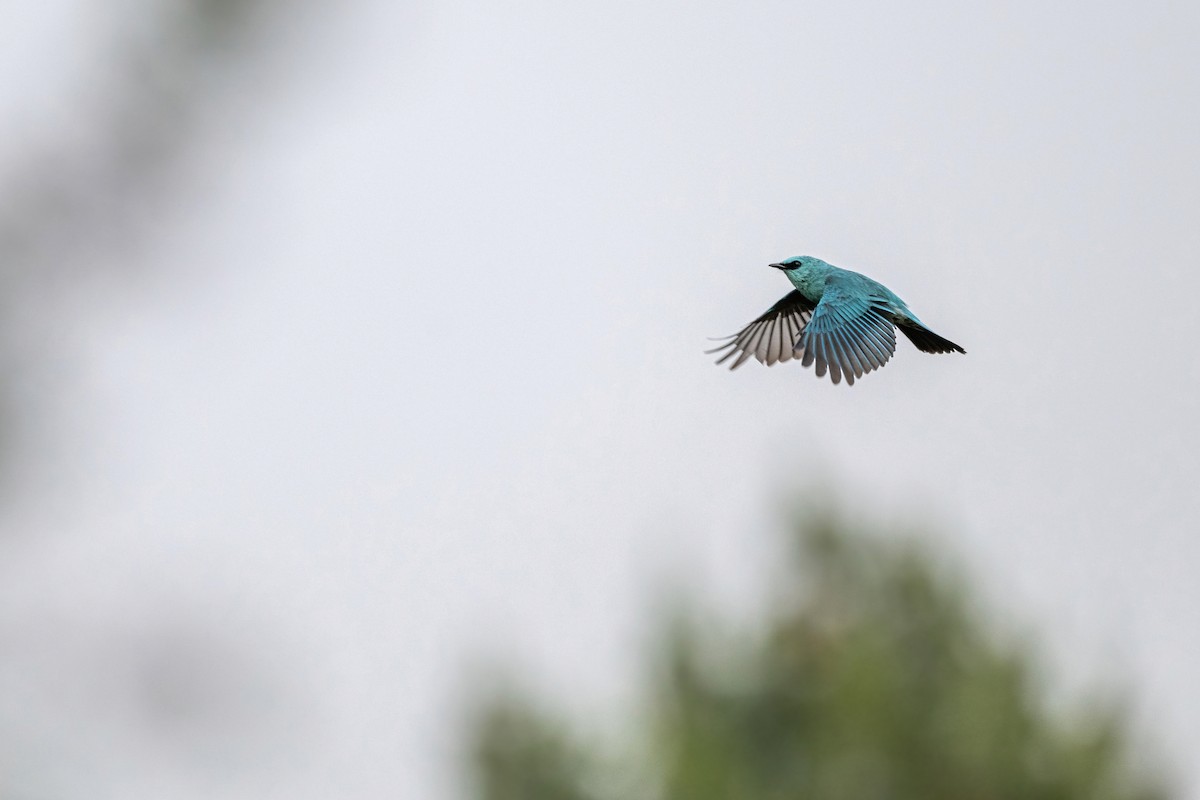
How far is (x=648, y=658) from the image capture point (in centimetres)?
2195

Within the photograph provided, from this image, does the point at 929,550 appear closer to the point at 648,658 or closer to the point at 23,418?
the point at 648,658

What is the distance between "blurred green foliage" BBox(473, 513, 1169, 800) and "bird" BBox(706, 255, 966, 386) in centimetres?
1073

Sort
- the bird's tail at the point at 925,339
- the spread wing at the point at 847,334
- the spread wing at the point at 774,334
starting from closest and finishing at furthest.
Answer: the spread wing at the point at 847,334, the bird's tail at the point at 925,339, the spread wing at the point at 774,334

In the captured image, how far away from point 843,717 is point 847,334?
510 inches

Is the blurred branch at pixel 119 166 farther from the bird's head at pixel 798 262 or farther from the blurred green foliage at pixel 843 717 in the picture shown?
the blurred green foliage at pixel 843 717

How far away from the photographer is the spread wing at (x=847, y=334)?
261 inches

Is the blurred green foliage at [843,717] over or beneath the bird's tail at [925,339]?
over

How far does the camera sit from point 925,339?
286 inches

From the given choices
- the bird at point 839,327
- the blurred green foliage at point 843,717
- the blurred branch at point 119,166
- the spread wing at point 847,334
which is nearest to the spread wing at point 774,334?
the bird at point 839,327

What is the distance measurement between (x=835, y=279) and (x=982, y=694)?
519 inches

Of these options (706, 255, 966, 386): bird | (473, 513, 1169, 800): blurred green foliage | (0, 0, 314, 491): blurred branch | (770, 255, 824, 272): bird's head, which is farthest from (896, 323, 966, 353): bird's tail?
(473, 513, 1169, 800): blurred green foliage

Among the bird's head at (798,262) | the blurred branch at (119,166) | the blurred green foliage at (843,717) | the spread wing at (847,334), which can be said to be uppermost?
the blurred green foliage at (843,717)

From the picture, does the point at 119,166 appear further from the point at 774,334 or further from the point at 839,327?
the point at 774,334

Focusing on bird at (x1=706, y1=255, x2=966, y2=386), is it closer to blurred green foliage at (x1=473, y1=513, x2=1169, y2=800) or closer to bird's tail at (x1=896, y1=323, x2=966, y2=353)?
bird's tail at (x1=896, y1=323, x2=966, y2=353)
